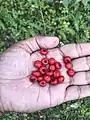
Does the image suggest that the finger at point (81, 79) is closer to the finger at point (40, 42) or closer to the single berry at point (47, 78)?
the single berry at point (47, 78)

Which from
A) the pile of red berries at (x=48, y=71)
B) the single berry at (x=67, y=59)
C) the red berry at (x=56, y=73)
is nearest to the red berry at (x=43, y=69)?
the pile of red berries at (x=48, y=71)

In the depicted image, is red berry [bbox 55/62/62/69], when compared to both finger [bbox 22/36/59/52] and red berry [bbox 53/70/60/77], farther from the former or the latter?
finger [bbox 22/36/59/52]

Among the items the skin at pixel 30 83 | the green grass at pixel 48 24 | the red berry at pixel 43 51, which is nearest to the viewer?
the skin at pixel 30 83

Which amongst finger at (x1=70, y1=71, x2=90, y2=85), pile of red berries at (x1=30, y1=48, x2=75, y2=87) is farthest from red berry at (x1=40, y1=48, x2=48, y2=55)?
finger at (x1=70, y1=71, x2=90, y2=85)

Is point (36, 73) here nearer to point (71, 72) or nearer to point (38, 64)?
point (38, 64)

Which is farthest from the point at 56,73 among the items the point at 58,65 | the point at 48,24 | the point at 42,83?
the point at 48,24

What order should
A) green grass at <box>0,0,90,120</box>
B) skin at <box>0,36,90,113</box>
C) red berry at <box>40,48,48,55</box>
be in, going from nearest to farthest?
skin at <box>0,36,90,113</box>
red berry at <box>40,48,48,55</box>
green grass at <box>0,0,90,120</box>

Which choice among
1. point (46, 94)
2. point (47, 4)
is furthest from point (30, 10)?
point (46, 94)
